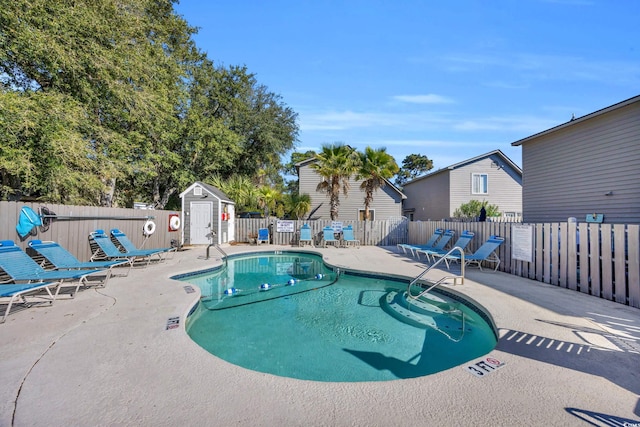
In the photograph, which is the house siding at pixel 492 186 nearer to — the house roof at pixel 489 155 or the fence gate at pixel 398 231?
the house roof at pixel 489 155

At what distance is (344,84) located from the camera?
43.7ft

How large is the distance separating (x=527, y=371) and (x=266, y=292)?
5171 millimetres

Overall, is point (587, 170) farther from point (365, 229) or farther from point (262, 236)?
point (262, 236)

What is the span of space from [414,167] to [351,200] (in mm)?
30538

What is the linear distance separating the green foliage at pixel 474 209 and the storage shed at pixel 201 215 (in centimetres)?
1429

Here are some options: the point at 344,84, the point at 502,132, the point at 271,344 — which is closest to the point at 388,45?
the point at 344,84

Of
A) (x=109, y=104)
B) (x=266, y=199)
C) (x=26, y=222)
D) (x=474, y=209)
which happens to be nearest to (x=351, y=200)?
(x=266, y=199)

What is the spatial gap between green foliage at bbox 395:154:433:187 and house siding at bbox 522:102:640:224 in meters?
34.3

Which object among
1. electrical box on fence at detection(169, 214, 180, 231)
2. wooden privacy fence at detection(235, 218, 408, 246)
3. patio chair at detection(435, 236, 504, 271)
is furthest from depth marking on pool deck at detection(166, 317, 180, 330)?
wooden privacy fence at detection(235, 218, 408, 246)

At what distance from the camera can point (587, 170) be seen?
9.89m

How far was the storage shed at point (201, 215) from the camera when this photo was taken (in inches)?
515

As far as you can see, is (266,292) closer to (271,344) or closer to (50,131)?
(271,344)

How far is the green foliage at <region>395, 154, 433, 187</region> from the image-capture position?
45.7 m

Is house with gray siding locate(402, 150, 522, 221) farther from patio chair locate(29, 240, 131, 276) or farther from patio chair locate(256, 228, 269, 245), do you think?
patio chair locate(29, 240, 131, 276)
